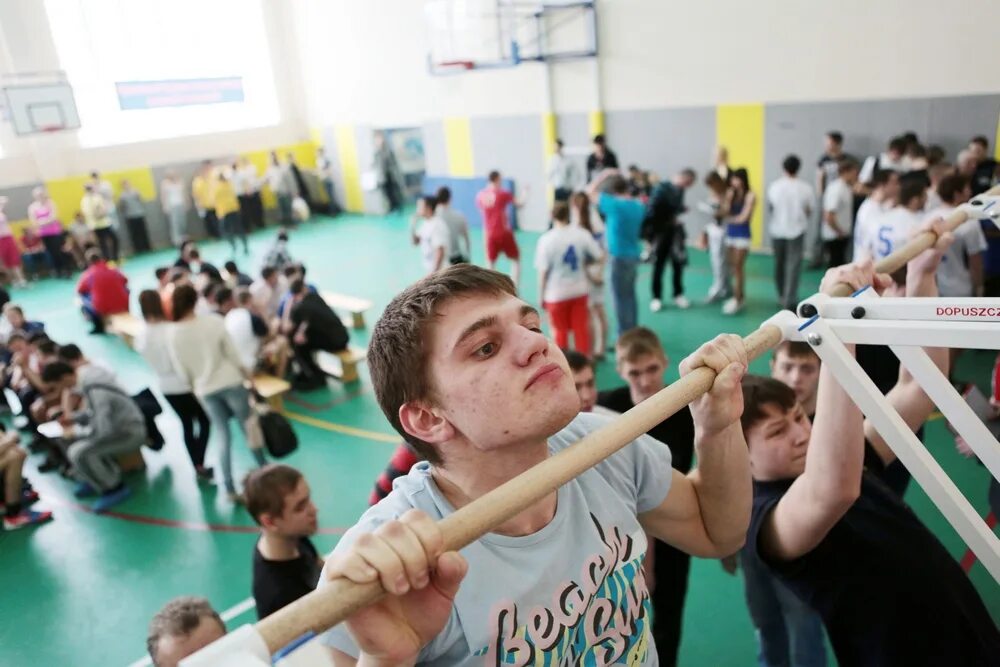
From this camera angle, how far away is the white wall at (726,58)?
369 inches

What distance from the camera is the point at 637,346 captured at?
13.1 feet

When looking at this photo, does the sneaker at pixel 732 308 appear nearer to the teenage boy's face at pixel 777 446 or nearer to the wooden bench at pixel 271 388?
the wooden bench at pixel 271 388

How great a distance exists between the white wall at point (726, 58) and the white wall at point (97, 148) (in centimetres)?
380

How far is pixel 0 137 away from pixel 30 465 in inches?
509

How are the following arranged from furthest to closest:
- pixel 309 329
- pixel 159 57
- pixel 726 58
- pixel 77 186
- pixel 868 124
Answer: pixel 159 57, pixel 77 186, pixel 726 58, pixel 868 124, pixel 309 329

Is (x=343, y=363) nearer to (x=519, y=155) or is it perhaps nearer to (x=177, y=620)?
(x=177, y=620)

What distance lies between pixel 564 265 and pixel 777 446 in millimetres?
4876

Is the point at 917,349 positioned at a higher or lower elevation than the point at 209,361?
higher

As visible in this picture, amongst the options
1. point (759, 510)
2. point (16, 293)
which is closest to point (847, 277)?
point (759, 510)

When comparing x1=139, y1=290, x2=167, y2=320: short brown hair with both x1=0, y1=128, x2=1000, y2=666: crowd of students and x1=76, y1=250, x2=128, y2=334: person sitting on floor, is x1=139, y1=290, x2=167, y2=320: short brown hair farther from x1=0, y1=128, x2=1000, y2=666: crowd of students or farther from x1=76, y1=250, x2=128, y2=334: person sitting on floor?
x1=76, y1=250, x2=128, y2=334: person sitting on floor

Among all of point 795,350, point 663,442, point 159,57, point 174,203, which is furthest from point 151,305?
point 159,57

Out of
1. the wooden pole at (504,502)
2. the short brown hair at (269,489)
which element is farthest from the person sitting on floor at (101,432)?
the wooden pole at (504,502)

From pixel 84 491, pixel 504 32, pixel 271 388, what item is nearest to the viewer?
pixel 84 491

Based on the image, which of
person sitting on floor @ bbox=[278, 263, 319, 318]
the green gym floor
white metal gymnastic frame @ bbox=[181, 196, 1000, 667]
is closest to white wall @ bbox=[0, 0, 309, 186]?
the green gym floor
